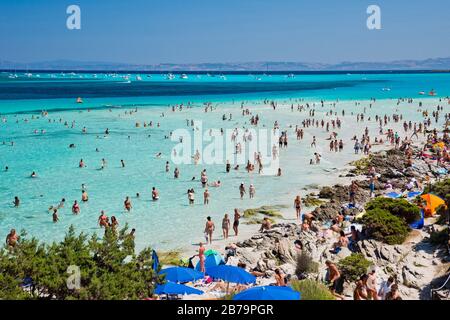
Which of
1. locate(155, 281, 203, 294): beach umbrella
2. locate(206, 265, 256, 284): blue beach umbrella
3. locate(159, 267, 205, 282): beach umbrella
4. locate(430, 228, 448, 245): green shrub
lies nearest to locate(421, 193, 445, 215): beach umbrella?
locate(430, 228, 448, 245): green shrub

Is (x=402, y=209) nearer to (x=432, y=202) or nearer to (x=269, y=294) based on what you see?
(x=432, y=202)

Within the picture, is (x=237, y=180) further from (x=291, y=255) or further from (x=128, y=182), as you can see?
(x=291, y=255)

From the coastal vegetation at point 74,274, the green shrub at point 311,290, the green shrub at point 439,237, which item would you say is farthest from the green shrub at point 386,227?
the coastal vegetation at point 74,274

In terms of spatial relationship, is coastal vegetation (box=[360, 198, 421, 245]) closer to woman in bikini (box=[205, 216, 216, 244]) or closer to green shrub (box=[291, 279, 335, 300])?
green shrub (box=[291, 279, 335, 300])

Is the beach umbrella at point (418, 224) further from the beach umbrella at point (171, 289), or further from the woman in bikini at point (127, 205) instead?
the woman in bikini at point (127, 205)

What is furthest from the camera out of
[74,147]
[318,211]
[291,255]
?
[74,147]

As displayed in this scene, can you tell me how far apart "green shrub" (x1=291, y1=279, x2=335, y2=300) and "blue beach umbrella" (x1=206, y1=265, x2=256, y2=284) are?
111cm

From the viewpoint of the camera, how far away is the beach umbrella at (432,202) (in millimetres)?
17000

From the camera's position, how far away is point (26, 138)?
139 feet

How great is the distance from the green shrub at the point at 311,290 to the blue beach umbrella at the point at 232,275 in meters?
1.11

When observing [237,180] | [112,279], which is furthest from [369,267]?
[237,180]

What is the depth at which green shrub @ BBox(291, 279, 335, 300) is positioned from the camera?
33.6 ft

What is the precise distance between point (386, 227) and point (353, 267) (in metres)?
2.82

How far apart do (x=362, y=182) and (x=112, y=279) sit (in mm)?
17652
